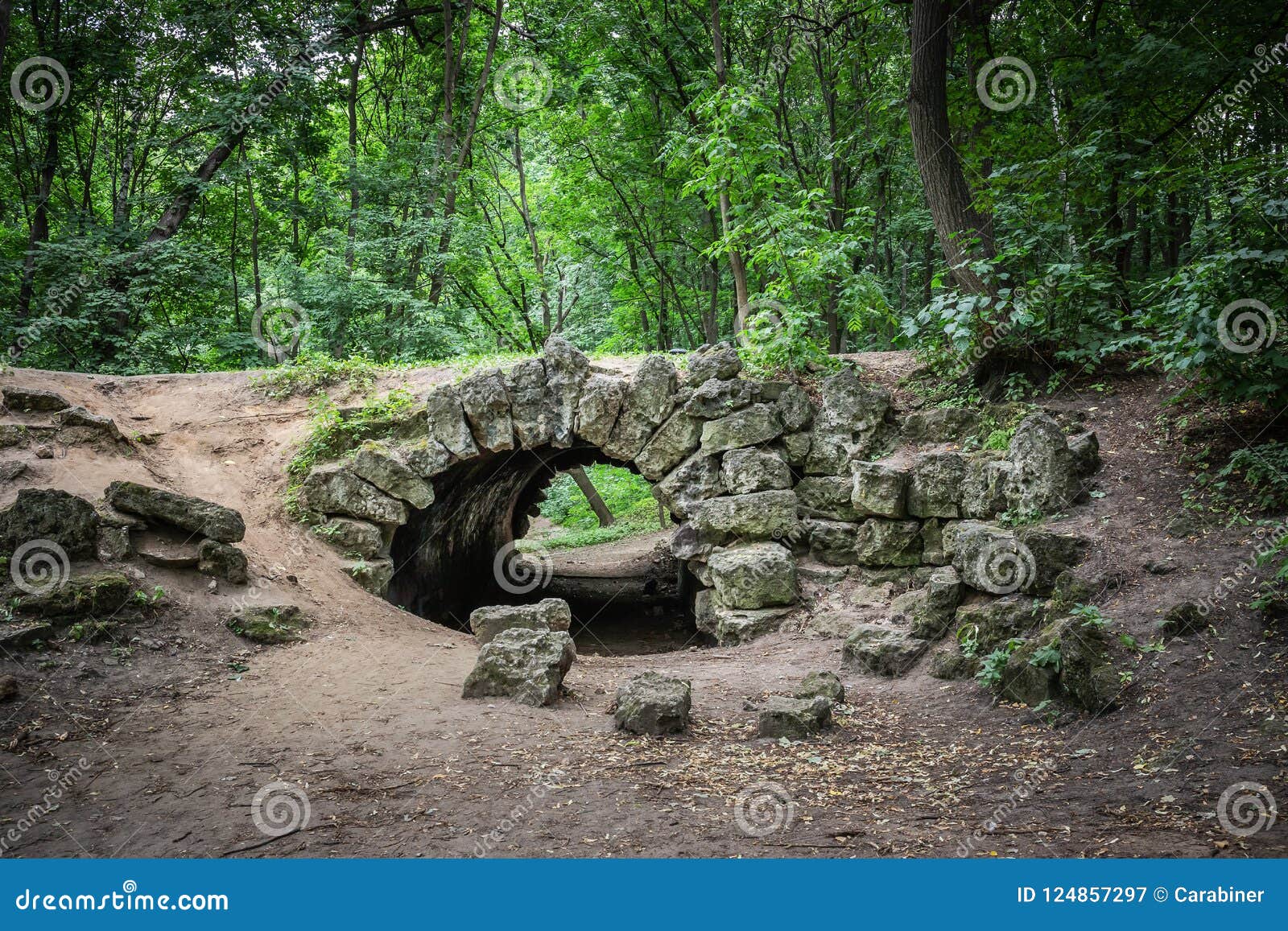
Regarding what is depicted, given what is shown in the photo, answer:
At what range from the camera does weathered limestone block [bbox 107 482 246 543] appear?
7777 mm

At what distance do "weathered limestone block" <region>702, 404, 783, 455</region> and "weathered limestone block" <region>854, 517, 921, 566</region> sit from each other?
69.2 inches

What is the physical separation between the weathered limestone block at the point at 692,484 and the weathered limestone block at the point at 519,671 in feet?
13.5

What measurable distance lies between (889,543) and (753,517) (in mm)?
1703

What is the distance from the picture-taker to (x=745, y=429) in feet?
34.3

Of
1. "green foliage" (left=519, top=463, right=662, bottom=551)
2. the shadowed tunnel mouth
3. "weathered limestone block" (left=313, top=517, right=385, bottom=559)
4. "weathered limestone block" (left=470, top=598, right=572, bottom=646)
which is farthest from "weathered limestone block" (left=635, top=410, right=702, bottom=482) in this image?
"green foliage" (left=519, top=463, right=662, bottom=551)

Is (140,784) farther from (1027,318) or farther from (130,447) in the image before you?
(1027,318)

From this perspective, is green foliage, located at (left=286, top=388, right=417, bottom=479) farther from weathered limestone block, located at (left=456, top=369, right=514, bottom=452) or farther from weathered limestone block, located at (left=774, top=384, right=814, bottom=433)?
weathered limestone block, located at (left=774, top=384, right=814, bottom=433)

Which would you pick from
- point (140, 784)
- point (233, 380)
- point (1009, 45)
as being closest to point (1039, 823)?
point (140, 784)

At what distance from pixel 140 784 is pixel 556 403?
22.9ft

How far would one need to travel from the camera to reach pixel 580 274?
2108cm

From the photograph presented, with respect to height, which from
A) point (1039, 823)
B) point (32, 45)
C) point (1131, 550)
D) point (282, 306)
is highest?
point (32, 45)

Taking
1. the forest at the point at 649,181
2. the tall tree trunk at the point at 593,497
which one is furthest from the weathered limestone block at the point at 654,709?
the tall tree trunk at the point at 593,497

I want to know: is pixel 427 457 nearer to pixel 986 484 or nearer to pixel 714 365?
pixel 714 365

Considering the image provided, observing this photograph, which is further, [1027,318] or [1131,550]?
[1027,318]
